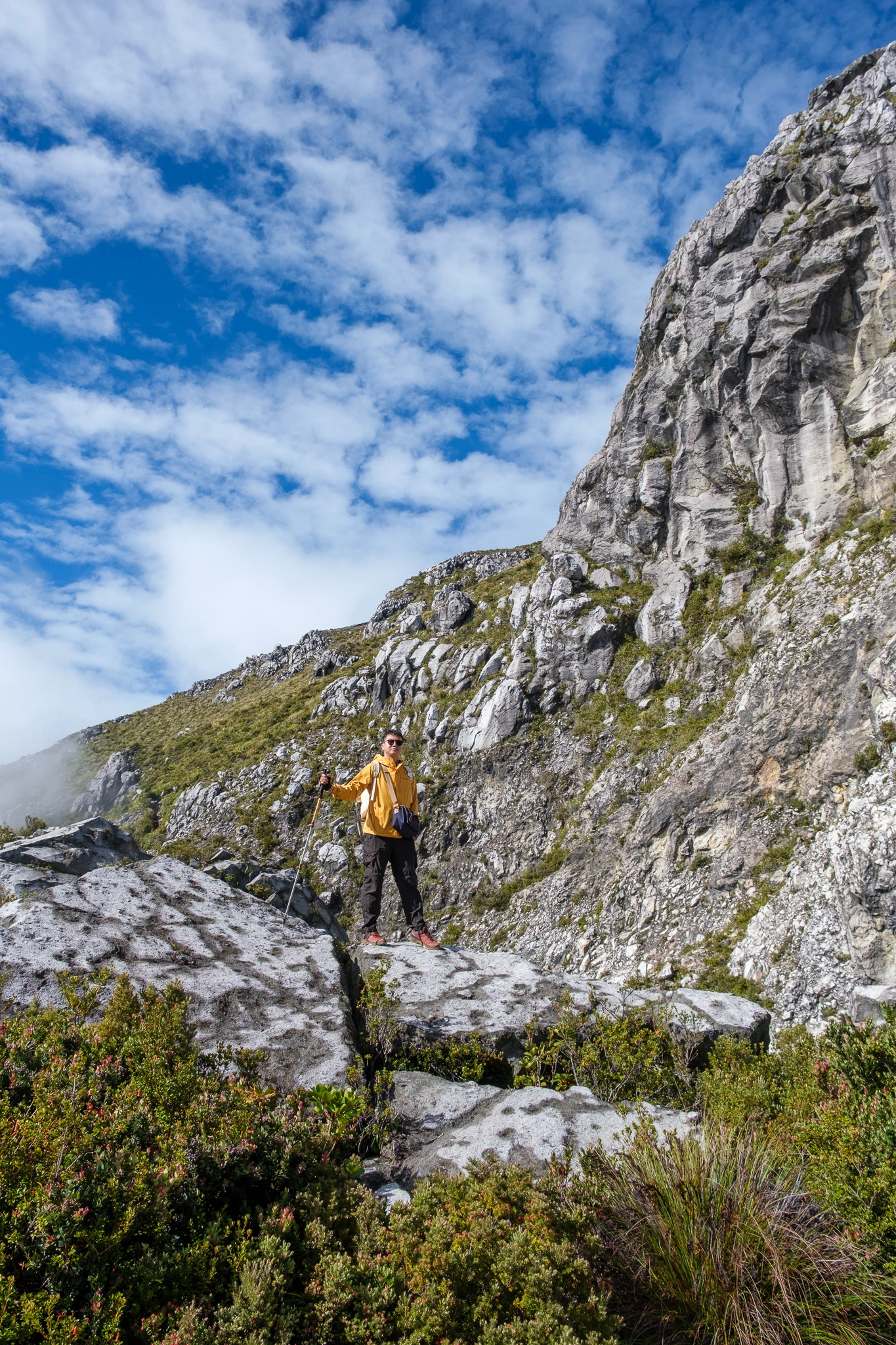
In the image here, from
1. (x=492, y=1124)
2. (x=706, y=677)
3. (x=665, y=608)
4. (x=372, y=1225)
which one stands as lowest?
(x=492, y=1124)

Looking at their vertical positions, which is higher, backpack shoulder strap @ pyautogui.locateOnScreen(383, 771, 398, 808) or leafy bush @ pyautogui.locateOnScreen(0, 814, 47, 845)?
backpack shoulder strap @ pyautogui.locateOnScreen(383, 771, 398, 808)

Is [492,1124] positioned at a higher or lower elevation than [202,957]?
lower

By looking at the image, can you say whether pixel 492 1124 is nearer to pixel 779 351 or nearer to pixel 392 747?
pixel 392 747

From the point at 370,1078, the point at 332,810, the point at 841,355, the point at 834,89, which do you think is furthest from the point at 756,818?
the point at 834,89

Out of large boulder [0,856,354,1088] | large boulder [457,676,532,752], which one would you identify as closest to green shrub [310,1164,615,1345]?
large boulder [0,856,354,1088]

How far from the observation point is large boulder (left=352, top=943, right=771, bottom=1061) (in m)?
6.62

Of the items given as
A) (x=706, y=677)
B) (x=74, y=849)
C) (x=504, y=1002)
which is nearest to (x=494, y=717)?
(x=706, y=677)

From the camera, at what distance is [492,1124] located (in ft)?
17.0

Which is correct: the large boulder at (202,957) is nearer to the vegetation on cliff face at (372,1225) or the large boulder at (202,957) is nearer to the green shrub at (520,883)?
the vegetation on cliff face at (372,1225)

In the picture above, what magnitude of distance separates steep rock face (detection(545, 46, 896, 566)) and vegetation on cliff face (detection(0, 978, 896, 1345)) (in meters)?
24.1

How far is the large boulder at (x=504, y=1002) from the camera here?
21.7 ft

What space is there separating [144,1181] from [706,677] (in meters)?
25.2

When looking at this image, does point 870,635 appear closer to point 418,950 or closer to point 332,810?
point 418,950

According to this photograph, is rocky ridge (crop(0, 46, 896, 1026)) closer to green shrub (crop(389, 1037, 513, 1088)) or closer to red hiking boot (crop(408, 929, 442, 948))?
red hiking boot (crop(408, 929, 442, 948))
